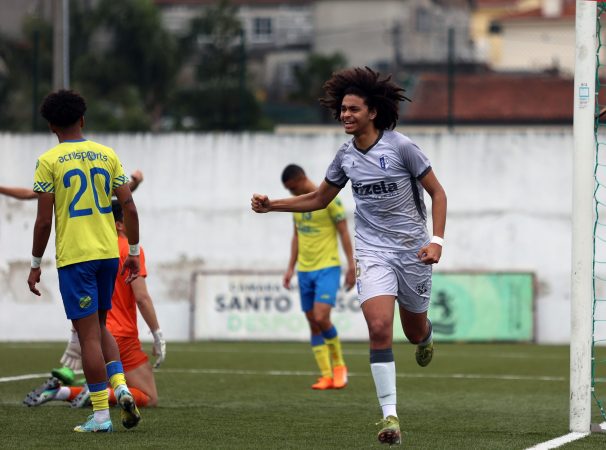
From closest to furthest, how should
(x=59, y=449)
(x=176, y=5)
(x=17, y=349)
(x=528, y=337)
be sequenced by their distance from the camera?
(x=59, y=449)
(x=17, y=349)
(x=528, y=337)
(x=176, y=5)

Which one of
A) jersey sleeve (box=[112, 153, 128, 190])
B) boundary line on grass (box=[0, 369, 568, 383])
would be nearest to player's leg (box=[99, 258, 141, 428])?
jersey sleeve (box=[112, 153, 128, 190])

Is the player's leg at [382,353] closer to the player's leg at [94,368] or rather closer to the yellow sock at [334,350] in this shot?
the player's leg at [94,368]

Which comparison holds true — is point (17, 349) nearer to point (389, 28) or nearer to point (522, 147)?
point (522, 147)

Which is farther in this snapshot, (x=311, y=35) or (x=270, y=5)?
(x=270, y=5)

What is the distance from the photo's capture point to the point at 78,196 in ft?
28.2

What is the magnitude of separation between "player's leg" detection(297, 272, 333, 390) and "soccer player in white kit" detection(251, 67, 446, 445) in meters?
4.40

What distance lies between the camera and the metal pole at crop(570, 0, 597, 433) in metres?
9.01

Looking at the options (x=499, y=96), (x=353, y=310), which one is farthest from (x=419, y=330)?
(x=499, y=96)

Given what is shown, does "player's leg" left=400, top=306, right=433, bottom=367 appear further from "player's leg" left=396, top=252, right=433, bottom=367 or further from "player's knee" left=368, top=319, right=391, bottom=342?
"player's knee" left=368, top=319, right=391, bottom=342

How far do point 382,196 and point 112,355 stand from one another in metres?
2.07

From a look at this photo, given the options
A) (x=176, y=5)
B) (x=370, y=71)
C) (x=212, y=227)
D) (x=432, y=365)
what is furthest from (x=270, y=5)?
(x=370, y=71)

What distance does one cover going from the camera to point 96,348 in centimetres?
863

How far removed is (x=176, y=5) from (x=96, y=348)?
8221 cm

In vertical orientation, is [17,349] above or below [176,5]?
below
